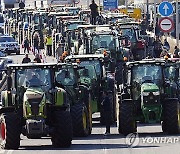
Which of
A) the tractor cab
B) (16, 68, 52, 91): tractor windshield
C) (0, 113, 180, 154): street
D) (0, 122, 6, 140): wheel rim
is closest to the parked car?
the tractor cab

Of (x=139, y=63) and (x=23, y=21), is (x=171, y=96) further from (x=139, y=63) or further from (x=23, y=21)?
(x=23, y=21)

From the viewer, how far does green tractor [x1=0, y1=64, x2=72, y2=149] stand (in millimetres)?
25672

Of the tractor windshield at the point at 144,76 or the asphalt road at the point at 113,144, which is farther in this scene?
the tractor windshield at the point at 144,76

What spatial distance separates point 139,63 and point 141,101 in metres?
1.22

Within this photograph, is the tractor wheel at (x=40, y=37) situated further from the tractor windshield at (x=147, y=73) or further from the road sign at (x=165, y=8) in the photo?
the tractor windshield at (x=147, y=73)

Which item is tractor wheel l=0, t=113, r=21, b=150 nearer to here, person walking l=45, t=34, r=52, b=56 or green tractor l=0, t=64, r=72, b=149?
green tractor l=0, t=64, r=72, b=149

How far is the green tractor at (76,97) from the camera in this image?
2747 centimetres

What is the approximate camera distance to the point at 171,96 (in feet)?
94.7

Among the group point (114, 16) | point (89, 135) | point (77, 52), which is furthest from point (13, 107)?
point (114, 16)

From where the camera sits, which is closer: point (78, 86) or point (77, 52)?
point (78, 86)

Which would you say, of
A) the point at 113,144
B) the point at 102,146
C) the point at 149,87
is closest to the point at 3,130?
the point at 102,146

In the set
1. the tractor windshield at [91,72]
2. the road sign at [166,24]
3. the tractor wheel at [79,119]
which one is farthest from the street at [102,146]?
the road sign at [166,24]

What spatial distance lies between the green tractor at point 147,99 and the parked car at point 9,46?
38.2 m

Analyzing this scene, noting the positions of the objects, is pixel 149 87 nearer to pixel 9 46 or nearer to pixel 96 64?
pixel 96 64
